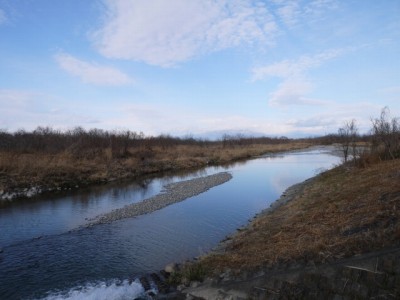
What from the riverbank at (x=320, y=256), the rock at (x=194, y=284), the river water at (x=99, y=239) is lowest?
the river water at (x=99, y=239)

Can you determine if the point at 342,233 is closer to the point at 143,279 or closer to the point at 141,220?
the point at 143,279

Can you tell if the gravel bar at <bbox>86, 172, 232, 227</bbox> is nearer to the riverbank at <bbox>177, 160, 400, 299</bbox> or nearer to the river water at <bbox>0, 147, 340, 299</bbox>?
the river water at <bbox>0, 147, 340, 299</bbox>

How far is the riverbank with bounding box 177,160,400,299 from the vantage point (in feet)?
19.8

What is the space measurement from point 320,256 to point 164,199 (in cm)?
1579

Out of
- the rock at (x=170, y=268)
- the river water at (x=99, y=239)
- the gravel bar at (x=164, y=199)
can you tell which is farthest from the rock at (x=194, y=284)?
the gravel bar at (x=164, y=199)

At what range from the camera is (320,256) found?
7.41m

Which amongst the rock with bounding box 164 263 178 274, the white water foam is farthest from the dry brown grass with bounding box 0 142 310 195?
the rock with bounding box 164 263 178 274

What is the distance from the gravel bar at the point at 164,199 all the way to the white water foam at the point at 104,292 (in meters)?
6.97

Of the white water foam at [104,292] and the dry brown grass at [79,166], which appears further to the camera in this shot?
the dry brown grass at [79,166]

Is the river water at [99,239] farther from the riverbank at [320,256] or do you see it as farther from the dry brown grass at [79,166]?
the dry brown grass at [79,166]

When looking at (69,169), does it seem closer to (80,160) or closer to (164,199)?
(80,160)

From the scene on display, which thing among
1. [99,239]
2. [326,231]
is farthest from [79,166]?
[326,231]

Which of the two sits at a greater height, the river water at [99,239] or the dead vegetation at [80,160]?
the dead vegetation at [80,160]

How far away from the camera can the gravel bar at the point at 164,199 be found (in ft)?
58.3
